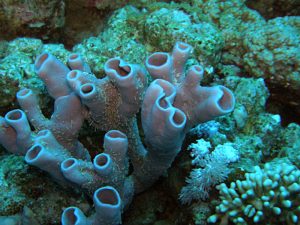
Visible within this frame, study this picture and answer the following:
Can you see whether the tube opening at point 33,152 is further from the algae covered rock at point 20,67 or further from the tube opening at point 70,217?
the algae covered rock at point 20,67

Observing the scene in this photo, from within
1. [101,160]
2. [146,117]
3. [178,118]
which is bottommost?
[101,160]

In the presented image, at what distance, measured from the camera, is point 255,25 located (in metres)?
4.35

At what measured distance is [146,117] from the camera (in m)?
2.21

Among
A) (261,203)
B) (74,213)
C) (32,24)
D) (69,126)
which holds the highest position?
(32,24)

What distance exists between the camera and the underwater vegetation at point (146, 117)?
2.19m

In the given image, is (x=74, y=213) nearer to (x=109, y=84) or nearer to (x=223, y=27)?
(x=109, y=84)

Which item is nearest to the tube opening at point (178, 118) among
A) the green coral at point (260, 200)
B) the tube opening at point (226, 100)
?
the tube opening at point (226, 100)

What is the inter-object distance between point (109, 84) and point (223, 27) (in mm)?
2733

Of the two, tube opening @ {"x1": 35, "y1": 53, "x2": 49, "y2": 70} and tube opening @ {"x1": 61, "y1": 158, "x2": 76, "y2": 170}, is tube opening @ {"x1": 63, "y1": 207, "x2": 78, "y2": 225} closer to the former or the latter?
tube opening @ {"x1": 61, "y1": 158, "x2": 76, "y2": 170}

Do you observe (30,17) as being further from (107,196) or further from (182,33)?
(107,196)

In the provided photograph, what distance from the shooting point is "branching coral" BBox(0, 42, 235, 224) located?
6.77ft

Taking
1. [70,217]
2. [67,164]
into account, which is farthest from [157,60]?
[70,217]

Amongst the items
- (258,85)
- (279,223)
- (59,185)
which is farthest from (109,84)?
(258,85)

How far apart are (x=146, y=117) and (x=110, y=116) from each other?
0.42m
